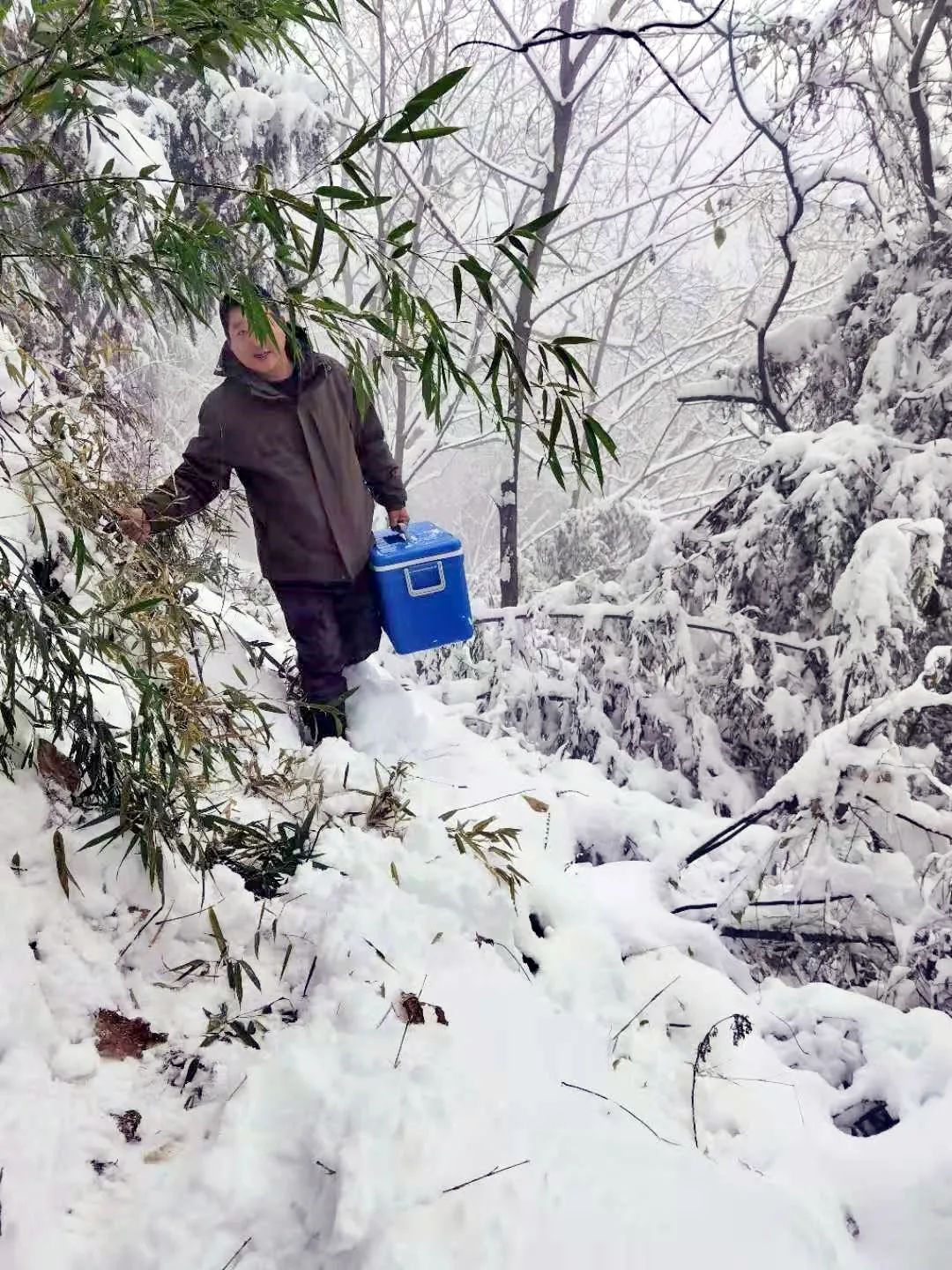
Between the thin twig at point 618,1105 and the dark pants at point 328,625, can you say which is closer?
the thin twig at point 618,1105

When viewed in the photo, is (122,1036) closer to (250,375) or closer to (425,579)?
(425,579)

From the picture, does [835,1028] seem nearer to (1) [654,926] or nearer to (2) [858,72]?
(1) [654,926]

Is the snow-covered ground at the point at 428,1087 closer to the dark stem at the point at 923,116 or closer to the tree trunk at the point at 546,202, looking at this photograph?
the dark stem at the point at 923,116

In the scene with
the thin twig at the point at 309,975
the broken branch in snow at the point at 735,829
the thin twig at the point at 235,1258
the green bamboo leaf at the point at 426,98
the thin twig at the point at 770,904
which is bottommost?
the thin twig at the point at 770,904

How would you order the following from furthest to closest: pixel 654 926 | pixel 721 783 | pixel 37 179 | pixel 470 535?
pixel 470 535 < pixel 721 783 < pixel 37 179 < pixel 654 926

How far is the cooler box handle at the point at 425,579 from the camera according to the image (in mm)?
3176

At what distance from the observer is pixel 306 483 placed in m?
3.05

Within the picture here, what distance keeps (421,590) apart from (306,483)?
0.61m

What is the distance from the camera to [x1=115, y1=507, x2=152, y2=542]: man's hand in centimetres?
178

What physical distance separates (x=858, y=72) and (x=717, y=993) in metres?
4.55

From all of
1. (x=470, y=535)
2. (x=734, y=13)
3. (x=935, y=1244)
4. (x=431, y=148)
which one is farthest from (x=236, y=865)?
(x=470, y=535)

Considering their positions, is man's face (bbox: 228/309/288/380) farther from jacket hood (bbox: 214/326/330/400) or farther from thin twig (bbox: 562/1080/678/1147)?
thin twig (bbox: 562/1080/678/1147)

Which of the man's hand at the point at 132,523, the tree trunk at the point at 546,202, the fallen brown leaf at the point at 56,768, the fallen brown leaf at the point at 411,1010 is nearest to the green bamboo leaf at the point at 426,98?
the man's hand at the point at 132,523

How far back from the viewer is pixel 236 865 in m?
1.83
